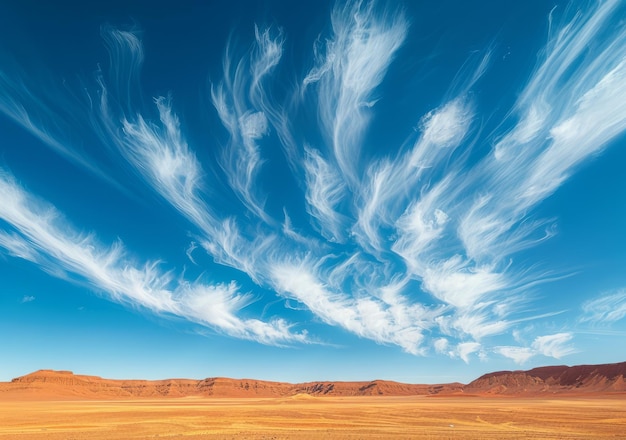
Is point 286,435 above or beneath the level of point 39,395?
beneath

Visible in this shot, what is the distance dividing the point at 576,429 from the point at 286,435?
25.7 metres

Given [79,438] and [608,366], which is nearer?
[79,438]

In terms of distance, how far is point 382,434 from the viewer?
28.7 m

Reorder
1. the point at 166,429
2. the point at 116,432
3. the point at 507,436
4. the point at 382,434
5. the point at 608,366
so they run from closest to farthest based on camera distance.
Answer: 1. the point at 507,436
2. the point at 382,434
3. the point at 116,432
4. the point at 166,429
5. the point at 608,366

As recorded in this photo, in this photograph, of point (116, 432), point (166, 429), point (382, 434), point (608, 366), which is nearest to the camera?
point (382, 434)

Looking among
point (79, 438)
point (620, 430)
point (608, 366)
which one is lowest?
point (620, 430)

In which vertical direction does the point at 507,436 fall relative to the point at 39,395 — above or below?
below

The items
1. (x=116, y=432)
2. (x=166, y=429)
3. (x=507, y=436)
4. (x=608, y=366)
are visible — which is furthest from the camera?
(x=608, y=366)

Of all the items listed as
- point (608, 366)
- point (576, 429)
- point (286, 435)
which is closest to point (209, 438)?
point (286, 435)

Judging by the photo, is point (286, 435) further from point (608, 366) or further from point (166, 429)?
point (608, 366)

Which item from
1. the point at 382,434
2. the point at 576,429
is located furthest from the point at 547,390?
the point at 382,434

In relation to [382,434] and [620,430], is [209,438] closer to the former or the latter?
[382,434]

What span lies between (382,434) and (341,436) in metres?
3.44

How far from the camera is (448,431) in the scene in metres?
30.1
